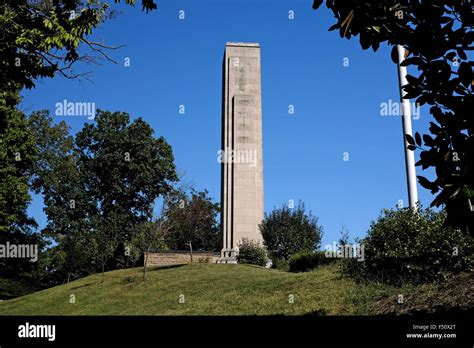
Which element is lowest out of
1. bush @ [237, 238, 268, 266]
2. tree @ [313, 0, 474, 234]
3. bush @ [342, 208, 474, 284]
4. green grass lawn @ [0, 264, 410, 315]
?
green grass lawn @ [0, 264, 410, 315]

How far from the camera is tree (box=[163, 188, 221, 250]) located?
3806 centimetres

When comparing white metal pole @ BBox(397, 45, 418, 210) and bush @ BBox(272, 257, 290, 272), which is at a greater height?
white metal pole @ BBox(397, 45, 418, 210)

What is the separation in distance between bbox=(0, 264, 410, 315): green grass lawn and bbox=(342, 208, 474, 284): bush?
71cm

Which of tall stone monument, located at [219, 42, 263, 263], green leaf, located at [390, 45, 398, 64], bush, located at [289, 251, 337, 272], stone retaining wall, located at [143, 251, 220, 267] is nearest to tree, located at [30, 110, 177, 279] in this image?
stone retaining wall, located at [143, 251, 220, 267]

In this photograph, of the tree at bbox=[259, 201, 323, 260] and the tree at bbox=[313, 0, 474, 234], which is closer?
the tree at bbox=[313, 0, 474, 234]

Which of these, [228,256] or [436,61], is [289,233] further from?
[436,61]

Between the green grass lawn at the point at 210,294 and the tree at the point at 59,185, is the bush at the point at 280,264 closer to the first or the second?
the green grass lawn at the point at 210,294

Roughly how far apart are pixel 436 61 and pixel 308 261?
21.2 metres

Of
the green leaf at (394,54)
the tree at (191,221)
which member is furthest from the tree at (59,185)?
the green leaf at (394,54)

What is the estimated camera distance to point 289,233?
34.0 m

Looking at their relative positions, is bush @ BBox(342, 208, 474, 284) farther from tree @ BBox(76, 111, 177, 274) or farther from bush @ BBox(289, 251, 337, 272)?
tree @ BBox(76, 111, 177, 274)

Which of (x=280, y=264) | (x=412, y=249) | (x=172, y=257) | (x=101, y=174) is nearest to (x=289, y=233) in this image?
(x=280, y=264)

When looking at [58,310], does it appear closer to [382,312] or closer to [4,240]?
[382,312]

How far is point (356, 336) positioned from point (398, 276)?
17.0 feet
